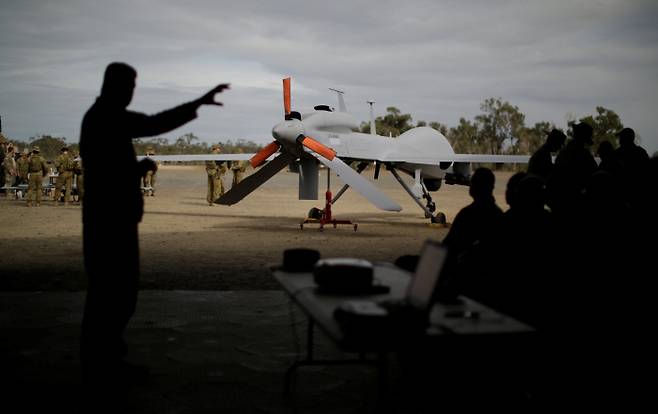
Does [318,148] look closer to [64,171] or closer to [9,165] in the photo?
[64,171]

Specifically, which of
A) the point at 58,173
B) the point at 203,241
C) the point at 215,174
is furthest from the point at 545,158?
the point at 58,173

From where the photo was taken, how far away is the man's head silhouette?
4.70 meters

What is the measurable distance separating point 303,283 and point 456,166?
1682cm

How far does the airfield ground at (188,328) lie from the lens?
459 centimetres

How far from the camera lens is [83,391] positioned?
464cm

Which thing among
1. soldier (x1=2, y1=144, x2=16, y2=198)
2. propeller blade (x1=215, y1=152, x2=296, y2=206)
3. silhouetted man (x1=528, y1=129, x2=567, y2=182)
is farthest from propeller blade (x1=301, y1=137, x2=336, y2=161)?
soldier (x1=2, y1=144, x2=16, y2=198)

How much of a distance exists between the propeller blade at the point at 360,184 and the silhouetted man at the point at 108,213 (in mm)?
9957

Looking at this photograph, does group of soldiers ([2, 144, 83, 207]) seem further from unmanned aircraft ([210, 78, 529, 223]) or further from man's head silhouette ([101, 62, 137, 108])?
man's head silhouette ([101, 62, 137, 108])

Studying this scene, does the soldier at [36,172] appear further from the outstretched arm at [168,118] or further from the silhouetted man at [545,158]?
the outstretched arm at [168,118]

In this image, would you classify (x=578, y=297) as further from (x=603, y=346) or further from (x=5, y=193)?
(x=5, y=193)

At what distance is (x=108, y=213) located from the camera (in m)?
4.65

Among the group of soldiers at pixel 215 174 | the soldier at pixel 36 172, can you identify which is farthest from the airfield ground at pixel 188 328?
the group of soldiers at pixel 215 174

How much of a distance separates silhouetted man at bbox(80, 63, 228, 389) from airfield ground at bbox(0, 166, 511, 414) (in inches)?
5.6

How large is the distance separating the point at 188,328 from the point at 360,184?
383 inches
